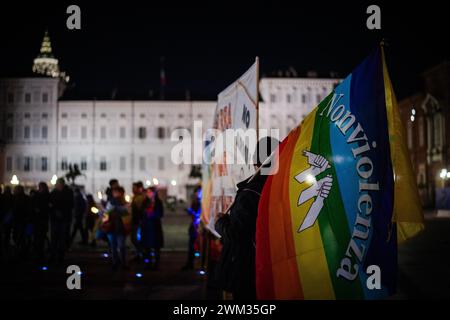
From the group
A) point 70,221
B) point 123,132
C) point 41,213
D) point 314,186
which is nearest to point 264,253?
point 314,186

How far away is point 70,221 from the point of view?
12.5m

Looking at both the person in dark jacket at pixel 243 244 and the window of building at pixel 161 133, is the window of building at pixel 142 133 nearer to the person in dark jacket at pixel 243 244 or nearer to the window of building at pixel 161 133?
the window of building at pixel 161 133

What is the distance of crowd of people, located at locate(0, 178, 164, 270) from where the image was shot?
11.2 m

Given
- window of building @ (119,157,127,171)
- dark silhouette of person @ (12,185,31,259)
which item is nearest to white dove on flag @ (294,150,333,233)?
dark silhouette of person @ (12,185,31,259)

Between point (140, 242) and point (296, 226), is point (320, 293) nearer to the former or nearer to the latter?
point (296, 226)

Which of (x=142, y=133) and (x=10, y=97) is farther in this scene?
(x=142, y=133)

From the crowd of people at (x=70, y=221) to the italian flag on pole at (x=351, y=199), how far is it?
8198 millimetres

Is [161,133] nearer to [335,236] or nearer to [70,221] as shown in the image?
[70,221]

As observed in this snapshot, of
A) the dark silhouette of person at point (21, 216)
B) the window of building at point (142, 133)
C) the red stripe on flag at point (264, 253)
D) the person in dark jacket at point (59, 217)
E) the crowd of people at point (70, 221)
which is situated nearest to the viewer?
the red stripe on flag at point (264, 253)

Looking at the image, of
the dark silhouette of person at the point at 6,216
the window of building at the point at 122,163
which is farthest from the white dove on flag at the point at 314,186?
the window of building at the point at 122,163

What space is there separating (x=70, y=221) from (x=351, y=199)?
34.3 ft

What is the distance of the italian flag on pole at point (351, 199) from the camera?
110 inches

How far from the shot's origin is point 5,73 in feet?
259

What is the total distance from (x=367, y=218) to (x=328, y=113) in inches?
25.5
